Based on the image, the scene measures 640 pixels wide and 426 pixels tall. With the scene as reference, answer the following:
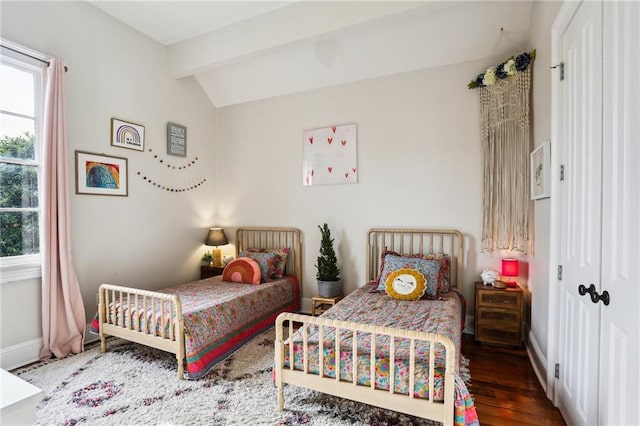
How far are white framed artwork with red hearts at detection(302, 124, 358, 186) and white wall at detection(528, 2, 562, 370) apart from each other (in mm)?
1755

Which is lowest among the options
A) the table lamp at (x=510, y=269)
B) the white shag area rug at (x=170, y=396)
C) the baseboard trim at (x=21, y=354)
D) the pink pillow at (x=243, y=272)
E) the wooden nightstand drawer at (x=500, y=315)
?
the white shag area rug at (x=170, y=396)

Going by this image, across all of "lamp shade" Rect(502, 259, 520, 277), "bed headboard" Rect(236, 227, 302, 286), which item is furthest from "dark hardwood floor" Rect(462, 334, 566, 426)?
"bed headboard" Rect(236, 227, 302, 286)

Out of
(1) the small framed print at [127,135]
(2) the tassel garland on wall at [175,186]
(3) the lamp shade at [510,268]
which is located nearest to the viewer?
(3) the lamp shade at [510,268]

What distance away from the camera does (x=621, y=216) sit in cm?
133

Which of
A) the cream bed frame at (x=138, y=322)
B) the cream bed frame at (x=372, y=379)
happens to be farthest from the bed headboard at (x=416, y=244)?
the cream bed frame at (x=138, y=322)

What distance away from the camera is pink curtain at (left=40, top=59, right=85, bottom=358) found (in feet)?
8.77

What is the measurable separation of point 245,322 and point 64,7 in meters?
3.25

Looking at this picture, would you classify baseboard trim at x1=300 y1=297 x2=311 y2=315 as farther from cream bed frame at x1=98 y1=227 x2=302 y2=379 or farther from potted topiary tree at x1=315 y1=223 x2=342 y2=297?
cream bed frame at x1=98 y1=227 x2=302 y2=379

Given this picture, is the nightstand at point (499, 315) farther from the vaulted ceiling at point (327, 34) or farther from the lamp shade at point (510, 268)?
the vaulted ceiling at point (327, 34)

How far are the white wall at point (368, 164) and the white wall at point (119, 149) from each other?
0.58 metres

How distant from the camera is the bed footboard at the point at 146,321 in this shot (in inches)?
94.3

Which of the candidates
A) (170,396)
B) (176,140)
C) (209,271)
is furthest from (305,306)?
(176,140)

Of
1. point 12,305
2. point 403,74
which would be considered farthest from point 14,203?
point 403,74

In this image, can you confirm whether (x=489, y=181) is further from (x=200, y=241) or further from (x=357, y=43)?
(x=200, y=241)
